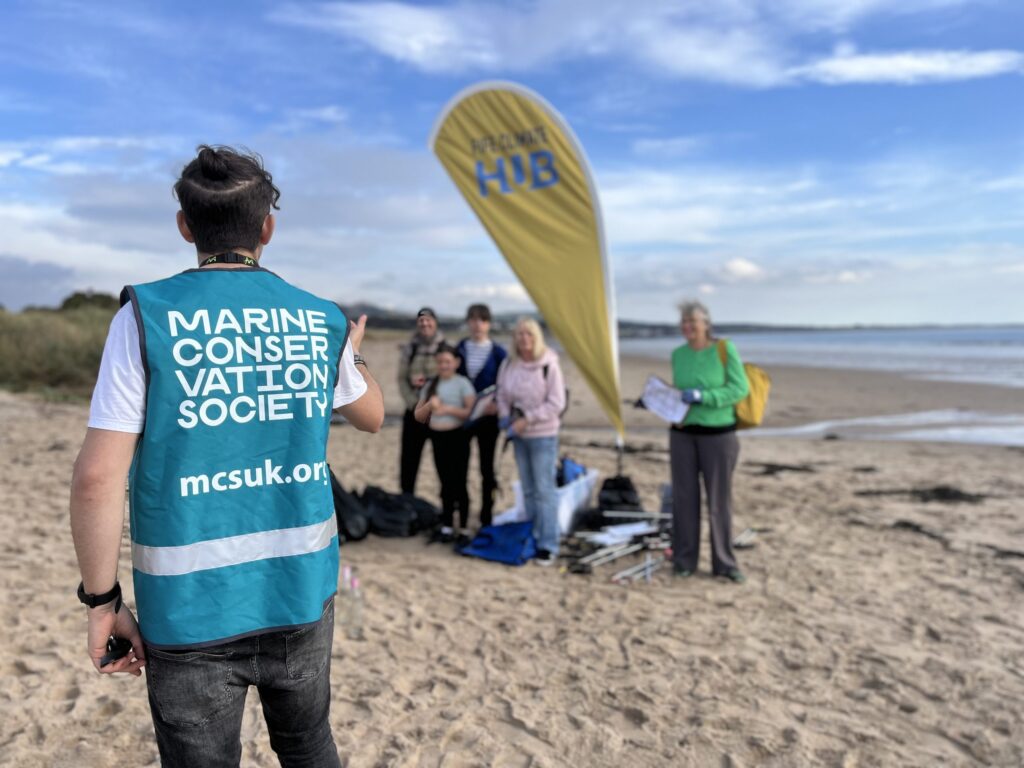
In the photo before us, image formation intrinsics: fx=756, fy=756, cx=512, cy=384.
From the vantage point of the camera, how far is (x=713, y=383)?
189 inches

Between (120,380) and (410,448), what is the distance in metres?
4.82

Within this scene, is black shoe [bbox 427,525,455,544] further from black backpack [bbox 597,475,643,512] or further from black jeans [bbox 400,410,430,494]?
black backpack [bbox 597,475,643,512]

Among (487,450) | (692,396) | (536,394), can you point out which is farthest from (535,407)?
(692,396)

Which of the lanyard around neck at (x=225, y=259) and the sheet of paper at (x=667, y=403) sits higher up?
the lanyard around neck at (x=225, y=259)

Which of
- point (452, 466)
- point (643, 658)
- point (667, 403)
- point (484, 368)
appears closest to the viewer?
point (643, 658)

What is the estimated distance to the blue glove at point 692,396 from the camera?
→ 4.75 metres

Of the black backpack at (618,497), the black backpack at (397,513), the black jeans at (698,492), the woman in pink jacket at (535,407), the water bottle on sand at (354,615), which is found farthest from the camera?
the black backpack at (618,497)

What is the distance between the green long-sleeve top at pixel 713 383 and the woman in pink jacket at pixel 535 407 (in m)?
0.88

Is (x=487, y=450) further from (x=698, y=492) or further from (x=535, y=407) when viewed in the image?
(x=698, y=492)

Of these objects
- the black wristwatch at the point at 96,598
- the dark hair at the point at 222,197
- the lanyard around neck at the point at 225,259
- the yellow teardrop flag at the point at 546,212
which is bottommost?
the black wristwatch at the point at 96,598

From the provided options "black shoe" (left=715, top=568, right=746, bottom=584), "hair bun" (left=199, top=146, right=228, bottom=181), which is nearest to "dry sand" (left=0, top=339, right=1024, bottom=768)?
"black shoe" (left=715, top=568, right=746, bottom=584)

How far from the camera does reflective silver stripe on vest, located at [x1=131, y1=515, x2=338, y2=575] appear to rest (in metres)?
1.34

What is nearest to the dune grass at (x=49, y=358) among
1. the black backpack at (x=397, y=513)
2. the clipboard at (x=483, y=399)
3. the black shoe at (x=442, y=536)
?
the black backpack at (x=397, y=513)

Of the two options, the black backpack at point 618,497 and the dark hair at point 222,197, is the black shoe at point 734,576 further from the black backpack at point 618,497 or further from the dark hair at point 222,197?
the dark hair at point 222,197
